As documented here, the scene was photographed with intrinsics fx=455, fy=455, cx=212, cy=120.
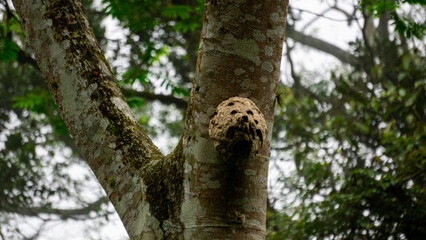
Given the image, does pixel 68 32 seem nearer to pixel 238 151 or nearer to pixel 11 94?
pixel 238 151

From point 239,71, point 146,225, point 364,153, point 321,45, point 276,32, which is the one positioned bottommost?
point 146,225

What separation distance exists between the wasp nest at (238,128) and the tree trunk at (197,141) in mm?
30

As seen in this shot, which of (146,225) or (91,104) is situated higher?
(91,104)

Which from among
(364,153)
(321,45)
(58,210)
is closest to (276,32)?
(364,153)

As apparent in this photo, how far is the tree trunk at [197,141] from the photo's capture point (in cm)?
104

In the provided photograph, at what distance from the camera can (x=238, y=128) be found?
0.93m

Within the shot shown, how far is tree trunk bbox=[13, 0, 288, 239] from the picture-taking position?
1.04 meters

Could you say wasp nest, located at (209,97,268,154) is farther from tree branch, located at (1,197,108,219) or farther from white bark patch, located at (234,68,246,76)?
tree branch, located at (1,197,108,219)

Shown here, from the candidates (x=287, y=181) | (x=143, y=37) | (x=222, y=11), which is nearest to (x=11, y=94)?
(x=143, y=37)

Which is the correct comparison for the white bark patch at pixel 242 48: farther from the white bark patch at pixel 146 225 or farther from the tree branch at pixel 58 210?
the tree branch at pixel 58 210

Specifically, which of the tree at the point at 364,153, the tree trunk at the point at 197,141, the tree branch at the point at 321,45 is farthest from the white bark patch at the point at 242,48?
the tree branch at the point at 321,45

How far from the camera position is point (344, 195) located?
3256 mm

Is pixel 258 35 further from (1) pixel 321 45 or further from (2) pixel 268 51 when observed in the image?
(1) pixel 321 45

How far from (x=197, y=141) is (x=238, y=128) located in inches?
6.5
